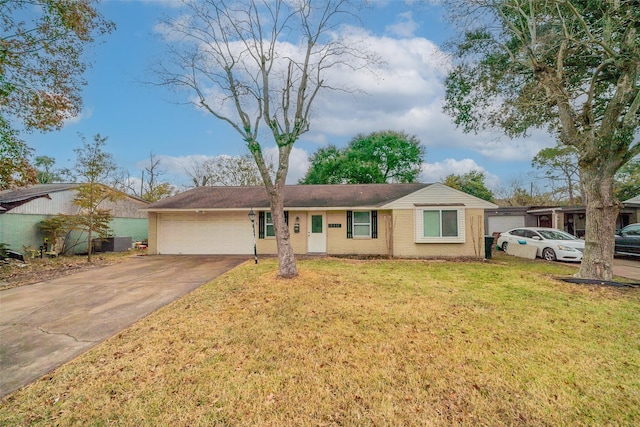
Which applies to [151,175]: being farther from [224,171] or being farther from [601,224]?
[601,224]

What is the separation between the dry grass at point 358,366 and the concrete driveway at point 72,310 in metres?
0.40

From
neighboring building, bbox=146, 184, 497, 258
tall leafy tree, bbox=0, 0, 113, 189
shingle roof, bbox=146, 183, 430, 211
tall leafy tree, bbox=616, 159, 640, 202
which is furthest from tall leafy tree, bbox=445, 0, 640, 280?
tall leafy tree, bbox=616, 159, 640, 202

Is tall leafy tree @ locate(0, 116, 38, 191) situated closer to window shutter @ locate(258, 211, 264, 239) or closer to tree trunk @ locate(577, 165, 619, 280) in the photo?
window shutter @ locate(258, 211, 264, 239)

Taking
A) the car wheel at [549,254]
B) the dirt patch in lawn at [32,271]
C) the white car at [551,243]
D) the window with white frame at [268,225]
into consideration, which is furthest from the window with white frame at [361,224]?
the dirt patch in lawn at [32,271]

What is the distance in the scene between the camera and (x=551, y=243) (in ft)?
37.8

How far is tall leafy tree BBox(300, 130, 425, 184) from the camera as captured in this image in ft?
77.7

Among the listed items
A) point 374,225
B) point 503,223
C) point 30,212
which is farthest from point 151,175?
point 503,223

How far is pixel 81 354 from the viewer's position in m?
3.74

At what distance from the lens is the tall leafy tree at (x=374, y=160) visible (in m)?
23.7

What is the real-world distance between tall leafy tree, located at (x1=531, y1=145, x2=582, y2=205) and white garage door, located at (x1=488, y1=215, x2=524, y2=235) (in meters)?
10.4

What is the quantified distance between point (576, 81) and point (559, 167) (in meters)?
22.2

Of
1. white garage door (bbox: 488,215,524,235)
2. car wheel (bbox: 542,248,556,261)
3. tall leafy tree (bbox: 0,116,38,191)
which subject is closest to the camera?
tall leafy tree (bbox: 0,116,38,191)

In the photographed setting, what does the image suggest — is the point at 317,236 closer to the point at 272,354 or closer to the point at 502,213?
the point at 272,354

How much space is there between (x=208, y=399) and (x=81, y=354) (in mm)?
2368
